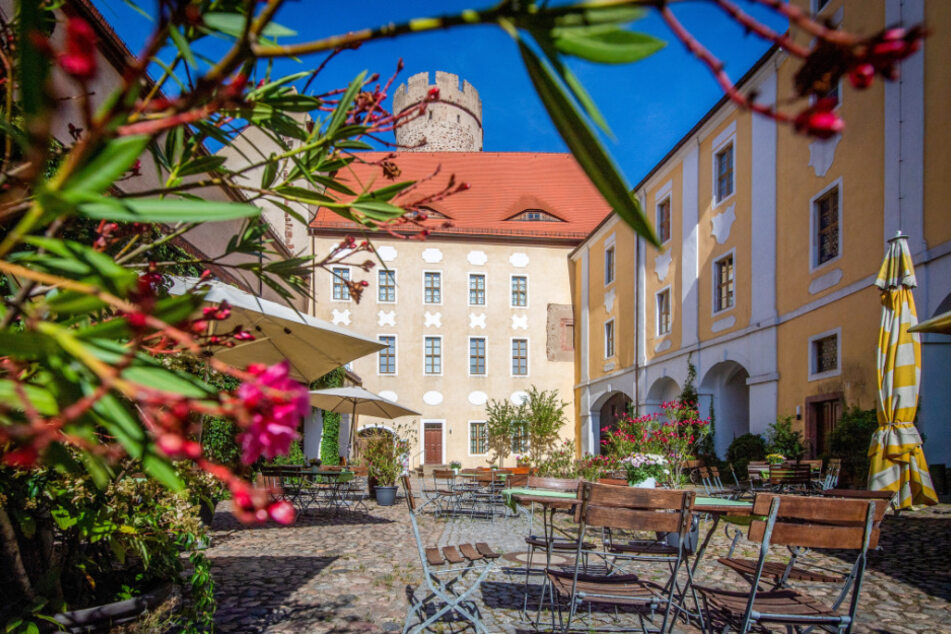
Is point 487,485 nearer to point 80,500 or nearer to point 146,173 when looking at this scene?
point 146,173

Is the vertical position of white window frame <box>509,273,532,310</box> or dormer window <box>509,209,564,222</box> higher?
dormer window <box>509,209,564,222</box>

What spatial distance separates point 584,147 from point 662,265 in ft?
59.1

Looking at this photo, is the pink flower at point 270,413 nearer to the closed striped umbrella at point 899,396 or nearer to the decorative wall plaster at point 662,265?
the closed striped umbrella at point 899,396

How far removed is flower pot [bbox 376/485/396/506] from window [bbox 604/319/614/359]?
11.3 meters

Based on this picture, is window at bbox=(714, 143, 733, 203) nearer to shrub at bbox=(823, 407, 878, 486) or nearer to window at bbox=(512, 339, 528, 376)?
shrub at bbox=(823, 407, 878, 486)

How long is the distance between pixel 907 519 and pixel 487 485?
6098 millimetres

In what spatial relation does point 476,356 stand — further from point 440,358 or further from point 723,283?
point 723,283

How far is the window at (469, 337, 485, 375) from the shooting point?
2395 centimetres

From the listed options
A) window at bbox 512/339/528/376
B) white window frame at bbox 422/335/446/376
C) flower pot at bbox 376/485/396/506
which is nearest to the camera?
flower pot at bbox 376/485/396/506

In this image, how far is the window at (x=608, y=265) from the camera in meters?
21.5

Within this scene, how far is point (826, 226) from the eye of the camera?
1177cm

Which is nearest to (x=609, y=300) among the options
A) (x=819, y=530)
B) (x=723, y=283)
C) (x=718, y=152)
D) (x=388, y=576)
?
(x=723, y=283)

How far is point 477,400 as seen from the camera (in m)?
23.8

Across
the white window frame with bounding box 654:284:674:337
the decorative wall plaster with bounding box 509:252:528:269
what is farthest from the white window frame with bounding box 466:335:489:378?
the white window frame with bounding box 654:284:674:337
